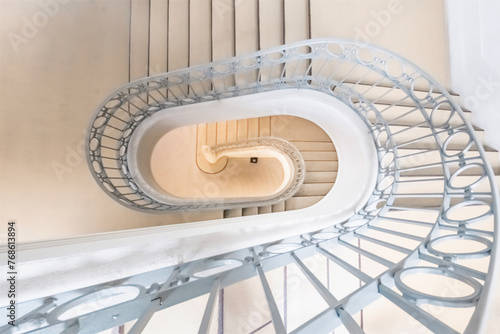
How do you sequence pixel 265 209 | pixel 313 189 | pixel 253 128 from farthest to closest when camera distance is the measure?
pixel 253 128
pixel 313 189
pixel 265 209

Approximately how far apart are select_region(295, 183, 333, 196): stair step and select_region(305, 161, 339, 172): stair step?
41 centimetres

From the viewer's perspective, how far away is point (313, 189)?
6422 millimetres

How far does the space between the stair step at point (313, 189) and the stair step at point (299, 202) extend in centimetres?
19

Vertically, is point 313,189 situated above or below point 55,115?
below

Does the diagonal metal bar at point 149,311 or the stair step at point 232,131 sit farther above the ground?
the stair step at point 232,131

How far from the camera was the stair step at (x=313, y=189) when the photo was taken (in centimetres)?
629

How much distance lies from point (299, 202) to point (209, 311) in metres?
5.15

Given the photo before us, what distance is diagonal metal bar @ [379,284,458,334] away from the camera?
85 centimetres

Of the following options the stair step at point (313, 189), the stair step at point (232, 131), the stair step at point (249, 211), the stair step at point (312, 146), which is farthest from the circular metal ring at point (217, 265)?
the stair step at point (232, 131)

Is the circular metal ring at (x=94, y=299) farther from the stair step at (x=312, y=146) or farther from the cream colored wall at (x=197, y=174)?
the stair step at (x=312, y=146)

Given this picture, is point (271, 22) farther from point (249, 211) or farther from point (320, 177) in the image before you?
point (320, 177)

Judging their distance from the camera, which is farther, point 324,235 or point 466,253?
point 324,235

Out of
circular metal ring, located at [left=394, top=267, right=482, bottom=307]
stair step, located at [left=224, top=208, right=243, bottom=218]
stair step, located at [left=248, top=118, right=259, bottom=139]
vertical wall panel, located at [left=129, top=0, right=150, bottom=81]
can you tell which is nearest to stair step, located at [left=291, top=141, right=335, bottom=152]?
stair step, located at [left=248, top=118, right=259, bottom=139]

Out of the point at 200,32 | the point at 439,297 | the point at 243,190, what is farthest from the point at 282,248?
the point at 243,190
